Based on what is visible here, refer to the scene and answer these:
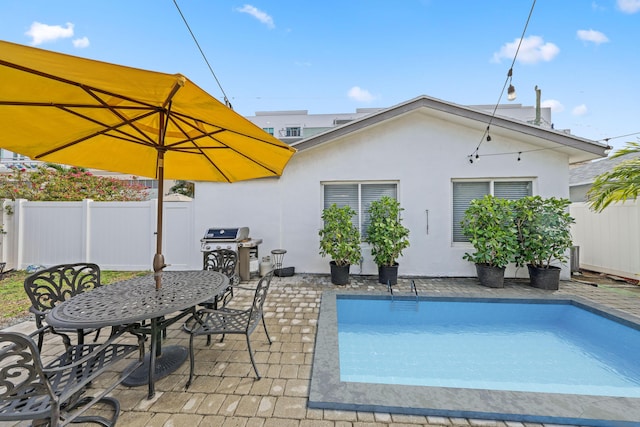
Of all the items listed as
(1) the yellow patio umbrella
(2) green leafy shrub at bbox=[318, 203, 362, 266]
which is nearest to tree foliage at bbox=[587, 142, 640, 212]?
(2) green leafy shrub at bbox=[318, 203, 362, 266]

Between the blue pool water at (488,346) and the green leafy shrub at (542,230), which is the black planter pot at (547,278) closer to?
the green leafy shrub at (542,230)

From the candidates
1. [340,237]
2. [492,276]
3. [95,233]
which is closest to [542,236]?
[492,276]

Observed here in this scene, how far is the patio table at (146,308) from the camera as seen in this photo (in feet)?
6.27

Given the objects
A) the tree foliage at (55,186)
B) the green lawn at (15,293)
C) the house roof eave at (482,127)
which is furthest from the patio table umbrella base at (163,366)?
the tree foliage at (55,186)

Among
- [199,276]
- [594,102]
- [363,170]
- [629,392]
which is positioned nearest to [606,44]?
[594,102]

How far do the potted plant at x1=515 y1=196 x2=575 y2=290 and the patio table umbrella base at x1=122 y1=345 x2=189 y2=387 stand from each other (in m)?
6.24

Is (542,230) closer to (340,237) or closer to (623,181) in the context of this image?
(623,181)

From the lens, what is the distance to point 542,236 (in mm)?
4945

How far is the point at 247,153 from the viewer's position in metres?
3.01

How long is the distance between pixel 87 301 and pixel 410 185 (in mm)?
5810

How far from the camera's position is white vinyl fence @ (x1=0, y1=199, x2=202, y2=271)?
6.38 meters

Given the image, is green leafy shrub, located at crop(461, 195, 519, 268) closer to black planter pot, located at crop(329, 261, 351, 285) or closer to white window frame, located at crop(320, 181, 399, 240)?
white window frame, located at crop(320, 181, 399, 240)

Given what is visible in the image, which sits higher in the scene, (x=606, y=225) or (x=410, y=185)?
(x=410, y=185)

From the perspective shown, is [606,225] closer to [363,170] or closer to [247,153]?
[363,170]
